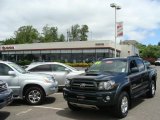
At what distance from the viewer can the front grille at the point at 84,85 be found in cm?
809

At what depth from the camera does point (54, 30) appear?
328ft

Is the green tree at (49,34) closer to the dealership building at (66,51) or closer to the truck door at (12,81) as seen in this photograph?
the dealership building at (66,51)

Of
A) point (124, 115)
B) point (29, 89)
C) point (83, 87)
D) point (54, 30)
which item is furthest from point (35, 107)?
point (54, 30)

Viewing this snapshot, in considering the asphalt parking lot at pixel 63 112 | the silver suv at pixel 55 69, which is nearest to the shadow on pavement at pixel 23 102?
the asphalt parking lot at pixel 63 112

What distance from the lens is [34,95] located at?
1058 cm

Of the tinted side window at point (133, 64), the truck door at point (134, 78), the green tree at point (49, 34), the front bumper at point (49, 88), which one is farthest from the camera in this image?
the green tree at point (49, 34)

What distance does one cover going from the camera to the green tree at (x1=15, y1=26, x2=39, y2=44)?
93188mm

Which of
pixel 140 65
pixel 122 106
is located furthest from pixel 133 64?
pixel 122 106

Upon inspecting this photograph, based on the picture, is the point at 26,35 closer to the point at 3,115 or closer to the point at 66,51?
the point at 66,51

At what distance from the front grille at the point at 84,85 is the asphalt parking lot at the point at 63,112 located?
2.94 feet

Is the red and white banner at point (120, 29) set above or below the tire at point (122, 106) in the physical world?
above

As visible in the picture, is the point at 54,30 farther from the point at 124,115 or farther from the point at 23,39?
the point at 124,115

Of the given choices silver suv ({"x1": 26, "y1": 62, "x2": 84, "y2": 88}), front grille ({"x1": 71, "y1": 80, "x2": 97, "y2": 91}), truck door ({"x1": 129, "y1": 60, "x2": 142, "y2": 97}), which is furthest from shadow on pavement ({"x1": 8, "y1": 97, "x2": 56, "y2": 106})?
truck door ({"x1": 129, "y1": 60, "x2": 142, "y2": 97})

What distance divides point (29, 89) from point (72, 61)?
42.2m
